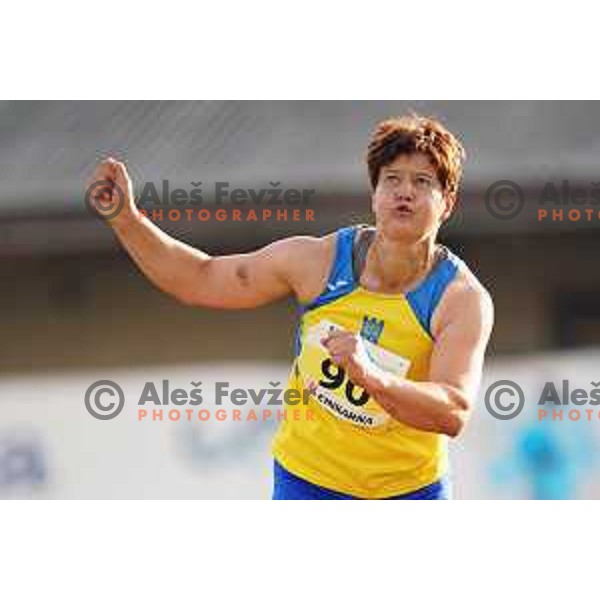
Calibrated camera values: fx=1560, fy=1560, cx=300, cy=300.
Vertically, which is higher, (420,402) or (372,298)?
(372,298)

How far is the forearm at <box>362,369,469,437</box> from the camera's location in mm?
3330

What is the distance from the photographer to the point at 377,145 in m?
3.68

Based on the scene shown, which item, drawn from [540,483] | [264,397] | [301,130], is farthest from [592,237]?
[264,397]

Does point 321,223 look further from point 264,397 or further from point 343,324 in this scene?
point 343,324

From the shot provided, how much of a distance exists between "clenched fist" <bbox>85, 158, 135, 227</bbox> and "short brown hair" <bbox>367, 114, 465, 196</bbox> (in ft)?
1.93

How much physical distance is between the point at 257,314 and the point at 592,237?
1796 mm

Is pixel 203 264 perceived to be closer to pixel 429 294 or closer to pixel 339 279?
pixel 339 279

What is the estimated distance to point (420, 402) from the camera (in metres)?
3.40
